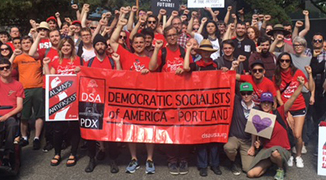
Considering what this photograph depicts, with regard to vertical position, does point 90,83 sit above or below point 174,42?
below

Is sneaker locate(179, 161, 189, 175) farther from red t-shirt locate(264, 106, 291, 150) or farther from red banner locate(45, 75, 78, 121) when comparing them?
red banner locate(45, 75, 78, 121)

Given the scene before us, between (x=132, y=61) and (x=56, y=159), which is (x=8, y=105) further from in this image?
(x=132, y=61)

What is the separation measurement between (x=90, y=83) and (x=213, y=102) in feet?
6.25

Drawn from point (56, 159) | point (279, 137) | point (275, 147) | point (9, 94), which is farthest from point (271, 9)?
point (9, 94)

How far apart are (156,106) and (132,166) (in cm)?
99

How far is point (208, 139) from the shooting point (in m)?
5.56

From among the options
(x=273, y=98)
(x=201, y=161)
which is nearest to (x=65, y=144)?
(x=201, y=161)

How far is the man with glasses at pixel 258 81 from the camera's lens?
557 centimetres

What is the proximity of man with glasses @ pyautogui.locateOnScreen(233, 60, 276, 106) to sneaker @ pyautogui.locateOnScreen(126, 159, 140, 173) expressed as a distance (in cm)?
206

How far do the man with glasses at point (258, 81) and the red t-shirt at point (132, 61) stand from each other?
1.49 metres

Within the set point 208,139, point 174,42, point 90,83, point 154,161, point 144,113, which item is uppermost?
point 174,42

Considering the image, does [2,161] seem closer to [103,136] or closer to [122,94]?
[103,136]

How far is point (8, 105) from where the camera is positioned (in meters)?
5.50

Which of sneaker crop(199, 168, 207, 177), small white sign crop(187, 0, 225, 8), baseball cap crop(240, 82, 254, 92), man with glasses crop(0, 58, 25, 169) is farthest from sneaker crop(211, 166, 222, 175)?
small white sign crop(187, 0, 225, 8)
